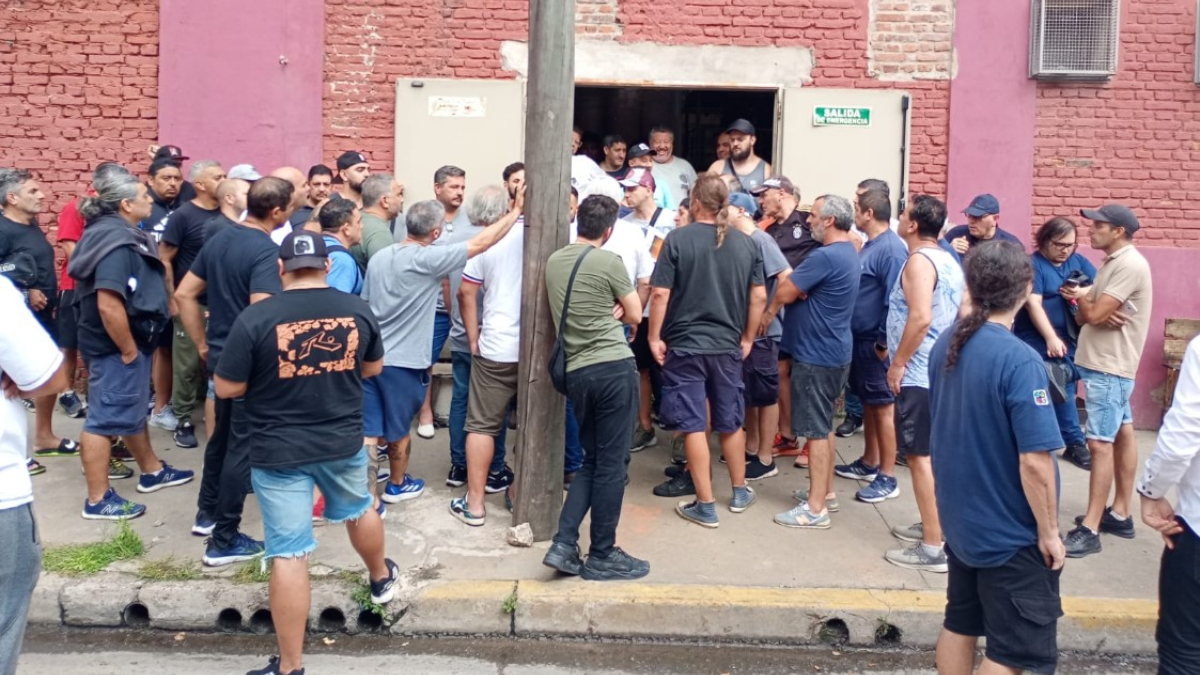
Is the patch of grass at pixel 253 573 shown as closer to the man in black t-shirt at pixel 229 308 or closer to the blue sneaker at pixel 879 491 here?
the man in black t-shirt at pixel 229 308

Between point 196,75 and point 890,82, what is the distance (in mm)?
5656

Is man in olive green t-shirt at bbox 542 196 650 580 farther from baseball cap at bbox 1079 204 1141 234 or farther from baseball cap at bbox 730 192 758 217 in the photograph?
baseball cap at bbox 1079 204 1141 234

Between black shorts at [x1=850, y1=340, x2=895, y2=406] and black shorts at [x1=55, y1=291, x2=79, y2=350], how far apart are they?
5.27 m

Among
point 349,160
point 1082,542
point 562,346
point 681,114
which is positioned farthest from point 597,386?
point 681,114

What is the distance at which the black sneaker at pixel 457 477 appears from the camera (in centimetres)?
683

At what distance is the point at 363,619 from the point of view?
531 cm

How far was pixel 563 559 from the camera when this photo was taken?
543 cm

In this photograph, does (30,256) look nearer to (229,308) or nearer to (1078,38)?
(229,308)

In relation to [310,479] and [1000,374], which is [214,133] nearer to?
[310,479]

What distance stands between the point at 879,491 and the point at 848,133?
3331 mm

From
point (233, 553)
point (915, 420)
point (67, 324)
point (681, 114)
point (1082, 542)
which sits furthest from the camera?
point (681, 114)

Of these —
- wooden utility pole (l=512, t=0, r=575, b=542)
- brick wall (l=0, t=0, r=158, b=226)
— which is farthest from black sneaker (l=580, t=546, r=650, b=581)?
brick wall (l=0, t=0, r=158, b=226)

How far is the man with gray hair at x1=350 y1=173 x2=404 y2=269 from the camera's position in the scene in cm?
688

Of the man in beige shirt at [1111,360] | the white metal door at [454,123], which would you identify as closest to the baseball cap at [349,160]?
the white metal door at [454,123]
